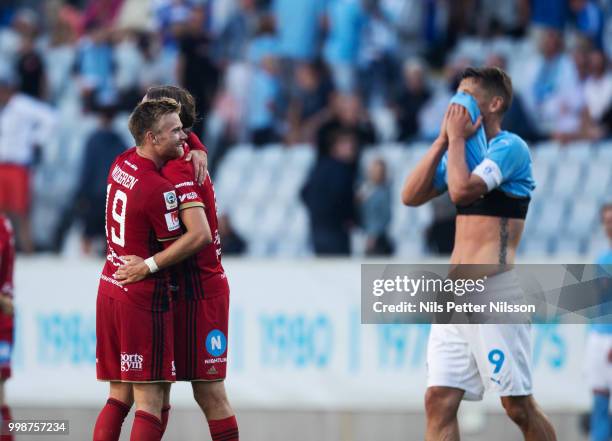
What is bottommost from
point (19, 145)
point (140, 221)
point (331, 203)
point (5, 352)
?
point (5, 352)

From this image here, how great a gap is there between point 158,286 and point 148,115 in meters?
0.93

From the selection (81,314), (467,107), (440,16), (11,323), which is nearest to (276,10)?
(440,16)

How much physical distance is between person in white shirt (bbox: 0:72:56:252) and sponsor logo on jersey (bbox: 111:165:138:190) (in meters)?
8.13

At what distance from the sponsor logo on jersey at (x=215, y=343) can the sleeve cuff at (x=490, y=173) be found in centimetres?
169

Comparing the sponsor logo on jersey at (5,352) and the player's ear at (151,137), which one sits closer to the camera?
the player's ear at (151,137)

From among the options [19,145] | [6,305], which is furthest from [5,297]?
[19,145]

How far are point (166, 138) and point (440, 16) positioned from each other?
10043 mm

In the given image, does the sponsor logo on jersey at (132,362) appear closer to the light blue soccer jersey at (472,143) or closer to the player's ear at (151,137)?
the player's ear at (151,137)

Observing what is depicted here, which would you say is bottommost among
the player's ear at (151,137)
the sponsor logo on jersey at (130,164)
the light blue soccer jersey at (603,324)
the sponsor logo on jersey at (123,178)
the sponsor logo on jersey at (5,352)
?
the sponsor logo on jersey at (5,352)

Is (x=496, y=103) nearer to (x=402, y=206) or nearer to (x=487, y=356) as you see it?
Answer: (x=487, y=356)

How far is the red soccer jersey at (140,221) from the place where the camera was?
666cm

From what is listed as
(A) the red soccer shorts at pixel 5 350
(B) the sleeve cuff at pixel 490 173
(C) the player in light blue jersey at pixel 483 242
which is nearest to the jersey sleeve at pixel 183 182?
(C) the player in light blue jersey at pixel 483 242

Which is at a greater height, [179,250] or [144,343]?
→ [179,250]

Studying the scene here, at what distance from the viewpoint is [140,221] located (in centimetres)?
671
